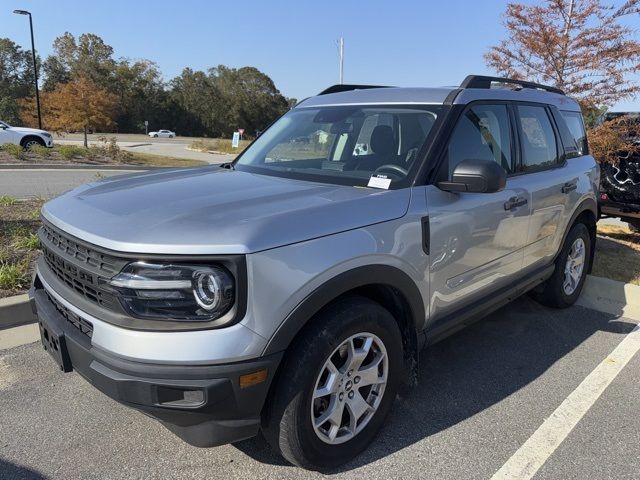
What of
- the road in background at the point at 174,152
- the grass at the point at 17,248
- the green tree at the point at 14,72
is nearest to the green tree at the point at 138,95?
the green tree at the point at 14,72

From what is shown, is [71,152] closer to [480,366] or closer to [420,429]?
[480,366]

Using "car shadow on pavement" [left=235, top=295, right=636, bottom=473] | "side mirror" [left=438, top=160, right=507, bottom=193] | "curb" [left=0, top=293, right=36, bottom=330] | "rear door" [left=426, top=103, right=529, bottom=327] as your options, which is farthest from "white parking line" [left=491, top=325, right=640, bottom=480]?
"curb" [left=0, top=293, right=36, bottom=330]

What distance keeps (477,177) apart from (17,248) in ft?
14.4

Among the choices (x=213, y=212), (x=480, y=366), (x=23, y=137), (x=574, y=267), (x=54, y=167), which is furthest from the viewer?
(x=23, y=137)

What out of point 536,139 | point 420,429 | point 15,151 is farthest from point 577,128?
point 15,151

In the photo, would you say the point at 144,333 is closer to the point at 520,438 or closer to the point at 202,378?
the point at 202,378

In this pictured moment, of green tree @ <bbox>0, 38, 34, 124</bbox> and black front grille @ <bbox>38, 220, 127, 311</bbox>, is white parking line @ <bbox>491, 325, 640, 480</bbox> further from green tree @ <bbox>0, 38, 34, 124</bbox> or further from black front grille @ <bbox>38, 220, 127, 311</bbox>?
green tree @ <bbox>0, 38, 34, 124</bbox>

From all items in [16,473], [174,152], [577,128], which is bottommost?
[16,473]

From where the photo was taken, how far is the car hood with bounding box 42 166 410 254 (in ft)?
6.70

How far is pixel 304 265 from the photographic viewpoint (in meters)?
2.15

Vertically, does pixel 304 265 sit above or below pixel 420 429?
above

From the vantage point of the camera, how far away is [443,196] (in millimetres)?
2855

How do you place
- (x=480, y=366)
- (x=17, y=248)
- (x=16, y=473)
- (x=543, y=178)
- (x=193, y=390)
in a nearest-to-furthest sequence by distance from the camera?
(x=193, y=390)
(x=16, y=473)
(x=480, y=366)
(x=543, y=178)
(x=17, y=248)

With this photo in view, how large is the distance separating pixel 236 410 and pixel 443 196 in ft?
5.22
